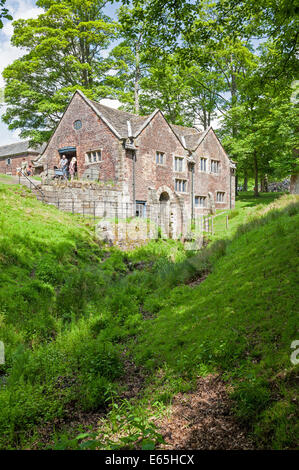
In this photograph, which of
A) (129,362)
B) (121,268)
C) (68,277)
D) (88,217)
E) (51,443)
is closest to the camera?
(51,443)

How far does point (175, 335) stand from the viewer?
7141mm

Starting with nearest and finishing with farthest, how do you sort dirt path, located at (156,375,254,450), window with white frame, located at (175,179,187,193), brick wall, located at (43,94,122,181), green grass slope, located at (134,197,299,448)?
dirt path, located at (156,375,254,450) < green grass slope, located at (134,197,299,448) < brick wall, located at (43,94,122,181) < window with white frame, located at (175,179,187,193)

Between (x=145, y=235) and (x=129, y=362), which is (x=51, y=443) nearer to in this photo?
(x=129, y=362)

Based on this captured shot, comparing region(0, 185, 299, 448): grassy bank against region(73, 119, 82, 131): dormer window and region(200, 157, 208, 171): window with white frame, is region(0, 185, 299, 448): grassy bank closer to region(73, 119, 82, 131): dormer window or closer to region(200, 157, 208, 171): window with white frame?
region(73, 119, 82, 131): dormer window

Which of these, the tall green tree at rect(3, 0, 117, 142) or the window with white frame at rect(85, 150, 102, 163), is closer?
the window with white frame at rect(85, 150, 102, 163)

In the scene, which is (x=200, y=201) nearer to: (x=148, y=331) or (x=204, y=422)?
(x=148, y=331)

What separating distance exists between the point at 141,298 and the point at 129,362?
402 centimetres

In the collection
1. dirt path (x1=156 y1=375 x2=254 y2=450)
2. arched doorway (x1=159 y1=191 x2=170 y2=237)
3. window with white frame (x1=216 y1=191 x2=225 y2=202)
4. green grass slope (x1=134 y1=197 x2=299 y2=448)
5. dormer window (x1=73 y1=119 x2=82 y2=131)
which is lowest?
dirt path (x1=156 y1=375 x2=254 y2=450)

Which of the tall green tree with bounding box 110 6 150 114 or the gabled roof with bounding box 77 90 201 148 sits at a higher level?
the tall green tree with bounding box 110 6 150 114

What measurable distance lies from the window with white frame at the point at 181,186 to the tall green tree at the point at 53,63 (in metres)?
13.4

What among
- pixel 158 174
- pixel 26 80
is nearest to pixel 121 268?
pixel 158 174

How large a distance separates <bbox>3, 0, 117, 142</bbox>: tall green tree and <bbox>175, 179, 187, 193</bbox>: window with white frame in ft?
44.0

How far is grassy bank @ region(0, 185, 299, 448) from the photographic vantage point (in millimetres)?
4887

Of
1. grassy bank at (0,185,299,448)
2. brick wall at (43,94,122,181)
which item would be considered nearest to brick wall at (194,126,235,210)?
brick wall at (43,94,122,181)
